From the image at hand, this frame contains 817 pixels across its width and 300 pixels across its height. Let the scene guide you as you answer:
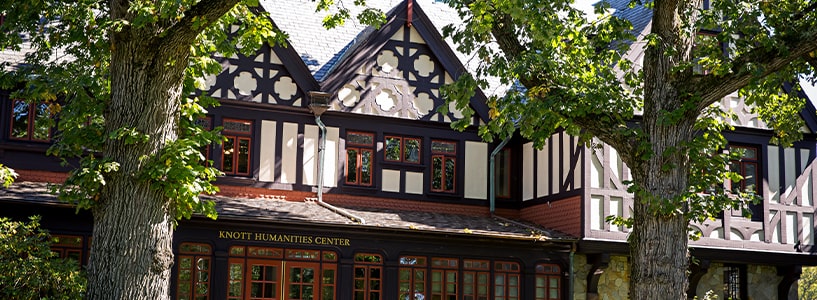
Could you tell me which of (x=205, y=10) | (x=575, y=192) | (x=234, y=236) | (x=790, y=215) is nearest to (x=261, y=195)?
(x=234, y=236)

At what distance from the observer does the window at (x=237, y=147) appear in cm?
1988

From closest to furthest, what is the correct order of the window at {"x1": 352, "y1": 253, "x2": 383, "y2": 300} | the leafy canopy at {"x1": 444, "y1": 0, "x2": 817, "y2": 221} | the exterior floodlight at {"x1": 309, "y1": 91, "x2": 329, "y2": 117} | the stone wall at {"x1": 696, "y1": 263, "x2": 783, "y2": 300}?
the leafy canopy at {"x1": 444, "y1": 0, "x2": 817, "y2": 221} < the window at {"x1": 352, "y1": 253, "x2": 383, "y2": 300} < the exterior floodlight at {"x1": 309, "y1": 91, "x2": 329, "y2": 117} < the stone wall at {"x1": 696, "y1": 263, "x2": 783, "y2": 300}

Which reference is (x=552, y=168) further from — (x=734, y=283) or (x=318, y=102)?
(x=318, y=102)

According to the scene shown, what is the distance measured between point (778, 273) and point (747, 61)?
10.1m

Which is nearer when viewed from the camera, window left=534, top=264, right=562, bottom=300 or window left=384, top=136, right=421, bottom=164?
window left=534, top=264, right=562, bottom=300

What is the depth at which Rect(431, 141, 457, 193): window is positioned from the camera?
2130 cm

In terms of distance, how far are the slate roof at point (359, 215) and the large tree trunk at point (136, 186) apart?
21.1 feet

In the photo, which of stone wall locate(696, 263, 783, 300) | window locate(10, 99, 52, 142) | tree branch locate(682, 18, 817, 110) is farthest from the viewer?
stone wall locate(696, 263, 783, 300)

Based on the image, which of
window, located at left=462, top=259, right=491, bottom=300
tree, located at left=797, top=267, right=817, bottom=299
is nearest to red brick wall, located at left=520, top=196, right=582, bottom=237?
window, located at left=462, top=259, right=491, bottom=300

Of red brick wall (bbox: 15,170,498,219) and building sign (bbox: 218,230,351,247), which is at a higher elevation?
red brick wall (bbox: 15,170,498,219)

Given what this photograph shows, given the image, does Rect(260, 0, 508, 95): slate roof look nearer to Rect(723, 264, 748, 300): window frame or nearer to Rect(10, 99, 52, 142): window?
Rect(10, 99, 52, 142): window

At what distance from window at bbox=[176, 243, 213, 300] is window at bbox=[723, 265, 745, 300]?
11.2 metres

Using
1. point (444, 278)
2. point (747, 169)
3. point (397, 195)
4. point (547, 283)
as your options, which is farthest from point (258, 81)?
point (747, 169)

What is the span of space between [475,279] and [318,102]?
A: 475 centimetres
